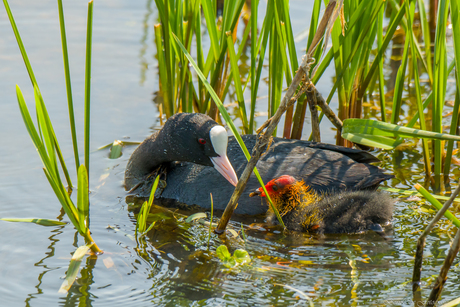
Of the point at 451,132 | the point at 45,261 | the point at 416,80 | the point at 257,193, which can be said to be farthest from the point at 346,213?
the point at 45,261

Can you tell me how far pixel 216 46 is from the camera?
3.60m

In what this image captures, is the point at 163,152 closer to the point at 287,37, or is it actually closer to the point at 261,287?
the point at 287,37

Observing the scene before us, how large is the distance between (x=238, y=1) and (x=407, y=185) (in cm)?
184

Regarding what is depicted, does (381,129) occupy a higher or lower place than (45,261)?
higher

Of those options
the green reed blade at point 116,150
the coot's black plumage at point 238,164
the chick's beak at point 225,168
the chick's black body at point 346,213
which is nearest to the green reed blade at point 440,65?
the coot's black plumage at point 238,164

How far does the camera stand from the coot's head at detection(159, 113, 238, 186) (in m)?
3.44

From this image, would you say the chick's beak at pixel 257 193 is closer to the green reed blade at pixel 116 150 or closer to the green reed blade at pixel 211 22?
the green reed blade at pixel 211 22

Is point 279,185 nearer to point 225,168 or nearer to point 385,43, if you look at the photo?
point 225,168

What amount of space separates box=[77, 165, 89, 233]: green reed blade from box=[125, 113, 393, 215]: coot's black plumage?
1.09 metres

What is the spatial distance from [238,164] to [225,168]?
185 mm

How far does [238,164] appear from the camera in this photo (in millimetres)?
3629

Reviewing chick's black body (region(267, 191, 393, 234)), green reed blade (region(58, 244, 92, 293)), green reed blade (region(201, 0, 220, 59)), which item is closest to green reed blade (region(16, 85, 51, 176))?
green reed blade (region(58, 244, 92, 293))

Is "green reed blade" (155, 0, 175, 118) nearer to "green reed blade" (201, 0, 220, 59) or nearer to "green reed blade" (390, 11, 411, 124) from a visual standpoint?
"green reed blade" (201, 0, 220, 59)

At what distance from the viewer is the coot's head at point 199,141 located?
344 centimetres
